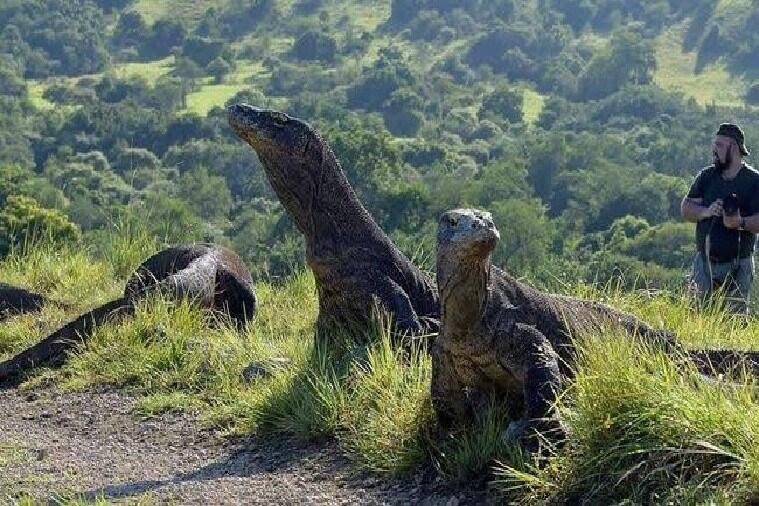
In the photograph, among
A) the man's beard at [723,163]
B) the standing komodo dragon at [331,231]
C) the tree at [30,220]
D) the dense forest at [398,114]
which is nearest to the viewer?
the standing komodo dragon at [331,231]

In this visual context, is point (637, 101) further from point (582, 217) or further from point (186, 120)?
point (582, 217)

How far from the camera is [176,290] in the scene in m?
8.63

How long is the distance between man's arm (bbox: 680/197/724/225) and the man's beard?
9.7 inches

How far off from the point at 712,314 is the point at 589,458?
3.21 metres

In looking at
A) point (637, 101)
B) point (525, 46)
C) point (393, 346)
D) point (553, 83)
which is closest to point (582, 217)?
point (393, 346)

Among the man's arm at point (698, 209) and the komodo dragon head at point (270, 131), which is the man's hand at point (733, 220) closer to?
the man's arm at point (698, 209)

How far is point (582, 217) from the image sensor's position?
146 feet

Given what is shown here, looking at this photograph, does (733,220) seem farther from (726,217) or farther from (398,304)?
(398,304)

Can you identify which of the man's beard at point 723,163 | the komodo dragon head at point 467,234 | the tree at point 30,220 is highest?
the komodo dragon head at point 467,234

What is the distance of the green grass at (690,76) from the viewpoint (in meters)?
96.7

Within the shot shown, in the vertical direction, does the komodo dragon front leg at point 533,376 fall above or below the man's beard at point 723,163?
above

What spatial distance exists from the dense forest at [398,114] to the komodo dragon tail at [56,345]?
2340mm

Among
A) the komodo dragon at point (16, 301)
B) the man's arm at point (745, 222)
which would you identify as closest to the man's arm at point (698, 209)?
the man's arm at point (745, 222)

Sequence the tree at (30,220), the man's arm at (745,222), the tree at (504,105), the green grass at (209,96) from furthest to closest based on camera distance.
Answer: the tree at (504,105) < the green grass at (209,96) < the tree at (30,220) < the man's arm at (745,222)
